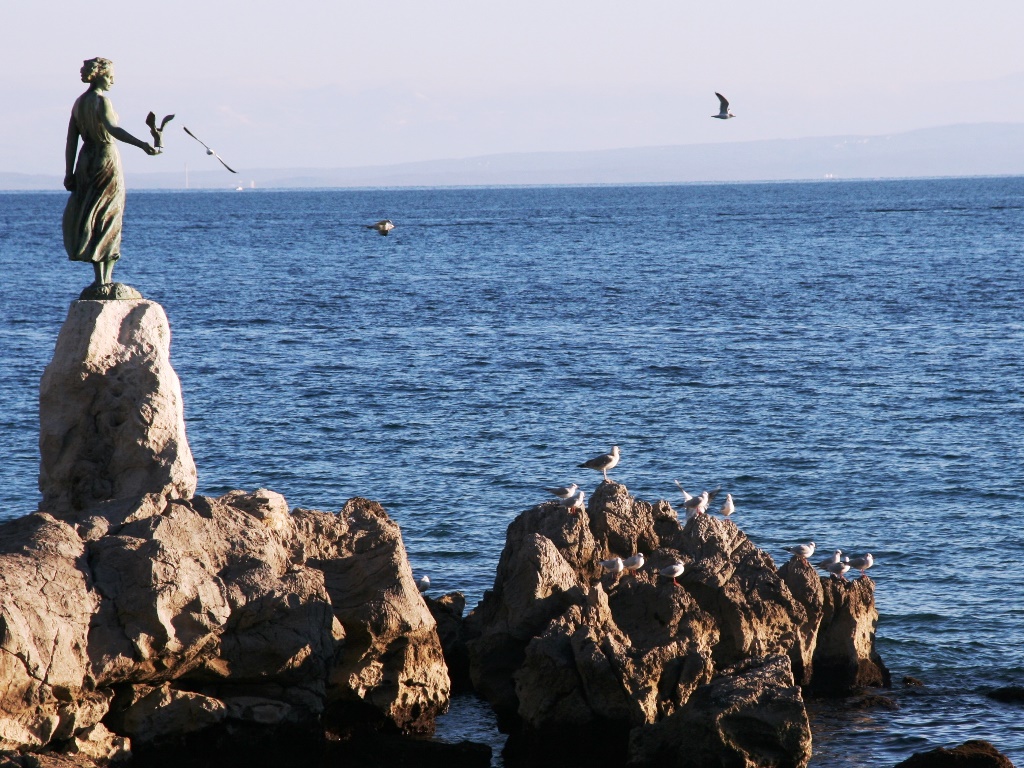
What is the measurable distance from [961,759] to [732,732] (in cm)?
241

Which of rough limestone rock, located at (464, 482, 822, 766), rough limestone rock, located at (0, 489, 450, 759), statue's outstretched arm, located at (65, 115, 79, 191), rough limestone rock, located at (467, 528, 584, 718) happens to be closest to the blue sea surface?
rough limestone rock, located at (467, 528, 584, 718)

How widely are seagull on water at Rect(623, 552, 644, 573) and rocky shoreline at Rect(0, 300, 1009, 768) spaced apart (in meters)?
0.37

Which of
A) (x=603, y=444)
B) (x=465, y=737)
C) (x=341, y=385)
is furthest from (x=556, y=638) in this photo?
(x=341, y=385)

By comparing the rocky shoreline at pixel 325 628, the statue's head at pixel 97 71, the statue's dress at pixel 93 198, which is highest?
the statue's head at pixel 97 71

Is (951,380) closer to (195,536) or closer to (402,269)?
(195,536)

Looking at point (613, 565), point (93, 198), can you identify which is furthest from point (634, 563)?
point (93, 198)

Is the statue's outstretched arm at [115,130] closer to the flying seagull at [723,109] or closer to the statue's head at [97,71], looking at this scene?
the statue's head at [97,71]

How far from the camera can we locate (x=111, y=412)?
1620cm

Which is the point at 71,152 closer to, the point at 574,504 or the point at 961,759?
the point at 574,504

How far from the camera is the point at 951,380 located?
41.6m

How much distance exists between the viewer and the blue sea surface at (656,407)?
22.3 meters

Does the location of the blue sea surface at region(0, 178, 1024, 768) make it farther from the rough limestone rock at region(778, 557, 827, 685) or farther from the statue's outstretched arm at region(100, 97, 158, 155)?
the statue's outstretched arm at region(100, 97, 158, 155)

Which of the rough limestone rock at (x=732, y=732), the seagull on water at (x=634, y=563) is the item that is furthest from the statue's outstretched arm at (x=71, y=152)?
the rough limestone rock at (x=732, y=732)

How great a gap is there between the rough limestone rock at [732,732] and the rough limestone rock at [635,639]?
16mm
